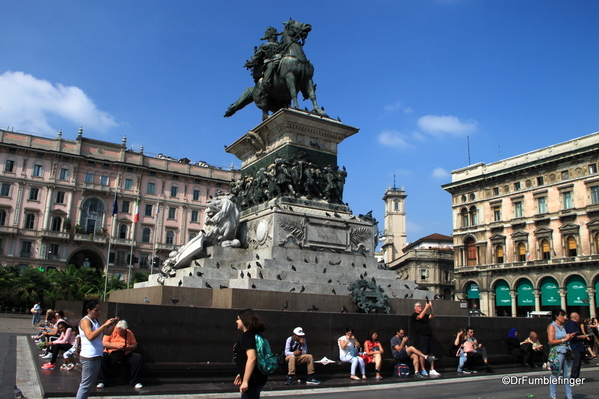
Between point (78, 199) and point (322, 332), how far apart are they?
61.1 m

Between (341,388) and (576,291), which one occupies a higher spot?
(576,291)

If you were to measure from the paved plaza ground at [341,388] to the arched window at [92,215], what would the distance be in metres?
57.0

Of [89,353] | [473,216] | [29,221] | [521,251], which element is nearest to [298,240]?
[89,353]

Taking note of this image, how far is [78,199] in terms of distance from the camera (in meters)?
63.1

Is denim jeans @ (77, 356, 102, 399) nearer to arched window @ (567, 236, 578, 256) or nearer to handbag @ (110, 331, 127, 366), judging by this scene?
handbag @ (110, 331, 127, 366)

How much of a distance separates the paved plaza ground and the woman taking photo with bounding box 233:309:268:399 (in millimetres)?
2485

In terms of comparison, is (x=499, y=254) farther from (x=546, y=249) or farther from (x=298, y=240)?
(x=298, y=240)

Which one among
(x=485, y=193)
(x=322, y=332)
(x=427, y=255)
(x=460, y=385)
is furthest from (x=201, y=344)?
(x=427, y=255)

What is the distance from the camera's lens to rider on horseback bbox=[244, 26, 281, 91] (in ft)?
46.1

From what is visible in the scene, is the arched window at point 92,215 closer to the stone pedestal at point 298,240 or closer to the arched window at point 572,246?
the arched window at point 572,246

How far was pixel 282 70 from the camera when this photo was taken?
13617 mm

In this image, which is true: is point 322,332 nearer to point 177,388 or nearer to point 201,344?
point 201,344

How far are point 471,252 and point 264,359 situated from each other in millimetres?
59017

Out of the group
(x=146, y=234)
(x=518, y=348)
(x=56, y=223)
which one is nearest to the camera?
(x=518, y=348)
